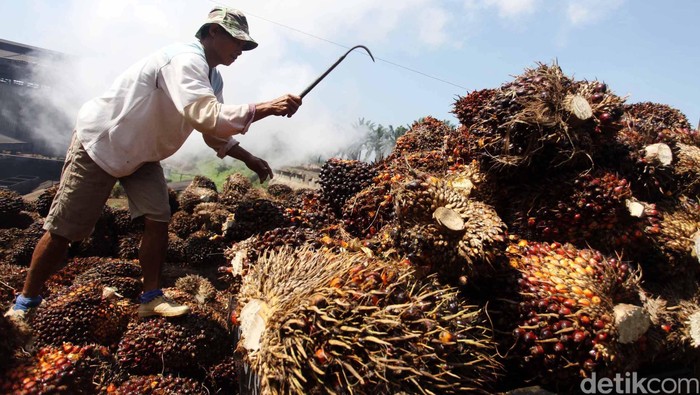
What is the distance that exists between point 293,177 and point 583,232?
16.6 metres

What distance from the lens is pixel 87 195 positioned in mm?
2906

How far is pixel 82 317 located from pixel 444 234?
2430 millimetres

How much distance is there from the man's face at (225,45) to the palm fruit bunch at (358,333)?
189cm

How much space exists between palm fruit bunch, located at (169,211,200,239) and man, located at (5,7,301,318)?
11.9ft

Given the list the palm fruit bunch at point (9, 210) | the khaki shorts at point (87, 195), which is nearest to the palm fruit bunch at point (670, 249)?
the khaki shorts at point (87, 195)

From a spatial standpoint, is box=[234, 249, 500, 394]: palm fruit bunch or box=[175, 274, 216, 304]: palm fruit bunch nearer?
box=[234, 249, 500, 394]: palm fruit bunch

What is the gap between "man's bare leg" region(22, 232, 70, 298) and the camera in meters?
2.77

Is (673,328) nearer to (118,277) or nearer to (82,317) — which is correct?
(82,317)

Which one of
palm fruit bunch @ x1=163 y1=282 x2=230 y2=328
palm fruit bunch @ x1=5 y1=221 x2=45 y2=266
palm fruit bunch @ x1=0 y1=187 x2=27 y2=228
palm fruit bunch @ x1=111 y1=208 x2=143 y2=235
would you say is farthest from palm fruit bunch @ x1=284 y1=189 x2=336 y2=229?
palm fruit bunch @ x1=0 y1=187 x2=27 y2=228

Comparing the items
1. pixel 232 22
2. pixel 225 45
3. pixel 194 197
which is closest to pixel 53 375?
pixel 225 45

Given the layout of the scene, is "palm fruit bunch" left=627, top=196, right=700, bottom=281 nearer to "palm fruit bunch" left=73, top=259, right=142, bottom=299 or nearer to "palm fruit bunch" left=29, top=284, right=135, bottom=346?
"palm fruit bunch" left=29, top=284, right=135, bottom=346

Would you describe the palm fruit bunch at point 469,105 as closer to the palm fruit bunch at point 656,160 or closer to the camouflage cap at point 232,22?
the palm fruit bunch at point 656,160

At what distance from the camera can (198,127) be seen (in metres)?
2.61

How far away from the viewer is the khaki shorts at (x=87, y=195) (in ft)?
9.37
